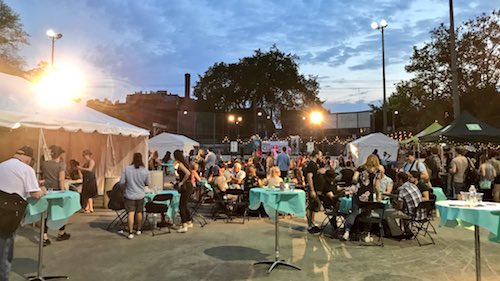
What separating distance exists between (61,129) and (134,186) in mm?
3532

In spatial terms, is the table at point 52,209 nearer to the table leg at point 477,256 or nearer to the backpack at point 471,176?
the table leg at point 477,256

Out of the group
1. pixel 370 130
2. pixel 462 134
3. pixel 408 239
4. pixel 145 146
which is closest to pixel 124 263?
pixel 408 239

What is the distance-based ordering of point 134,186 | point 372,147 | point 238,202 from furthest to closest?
1. point 372,147
2. point 238,202
3. point 134,186

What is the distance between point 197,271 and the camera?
4.71 meters

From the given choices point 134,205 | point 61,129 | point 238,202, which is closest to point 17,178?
point 134,205

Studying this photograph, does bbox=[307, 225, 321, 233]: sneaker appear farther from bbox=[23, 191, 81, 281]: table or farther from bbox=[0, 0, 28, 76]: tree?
bbox=[0, 0, 28, 76]: tree

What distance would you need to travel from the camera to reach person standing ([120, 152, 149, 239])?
6.48 m

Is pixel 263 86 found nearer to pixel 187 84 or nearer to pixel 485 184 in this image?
pixel 187 84

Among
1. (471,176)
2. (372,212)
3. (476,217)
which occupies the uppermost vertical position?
(471,176)

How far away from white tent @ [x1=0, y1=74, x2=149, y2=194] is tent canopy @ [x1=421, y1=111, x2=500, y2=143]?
9.44 m

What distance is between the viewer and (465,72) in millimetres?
23219

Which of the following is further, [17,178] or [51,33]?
[51,33]

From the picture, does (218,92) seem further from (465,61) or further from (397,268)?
(397,268)

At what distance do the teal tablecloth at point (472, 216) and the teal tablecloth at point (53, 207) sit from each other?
15.8ft
